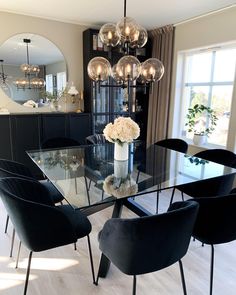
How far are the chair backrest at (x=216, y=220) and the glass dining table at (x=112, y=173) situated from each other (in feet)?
1.19

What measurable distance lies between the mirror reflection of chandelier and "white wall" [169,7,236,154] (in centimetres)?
226

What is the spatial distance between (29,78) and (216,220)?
3.55 meters

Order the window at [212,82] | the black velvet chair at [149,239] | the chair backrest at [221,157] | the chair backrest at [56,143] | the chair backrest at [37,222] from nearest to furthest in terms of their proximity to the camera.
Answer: the black velvet chair at [149,239]
the chair backrest at [37,222]
the chair backrest at [221,157]
the chair backrest at [56,143]
the window at [212,82]

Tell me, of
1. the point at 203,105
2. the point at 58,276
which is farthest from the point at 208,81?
the point at 58,276

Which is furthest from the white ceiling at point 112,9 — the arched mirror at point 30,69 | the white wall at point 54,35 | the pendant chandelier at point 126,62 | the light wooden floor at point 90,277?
the light wooden floor at point 90,277

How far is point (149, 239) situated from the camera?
1301 mm

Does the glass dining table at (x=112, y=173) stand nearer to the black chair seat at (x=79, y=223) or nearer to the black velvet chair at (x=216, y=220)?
the black chair seat at (x=79, y=223)

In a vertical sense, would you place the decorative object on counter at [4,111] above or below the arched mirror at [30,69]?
below

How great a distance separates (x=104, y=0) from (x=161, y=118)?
213cm

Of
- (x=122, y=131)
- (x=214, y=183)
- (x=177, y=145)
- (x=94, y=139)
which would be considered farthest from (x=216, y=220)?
(x=94, y=139)

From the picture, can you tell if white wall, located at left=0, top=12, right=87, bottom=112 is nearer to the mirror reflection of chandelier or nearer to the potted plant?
the mirror reflection of chandelier

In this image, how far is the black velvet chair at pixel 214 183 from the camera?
238 cm

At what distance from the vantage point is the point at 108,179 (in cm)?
200

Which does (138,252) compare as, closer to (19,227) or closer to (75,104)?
(19,227)
